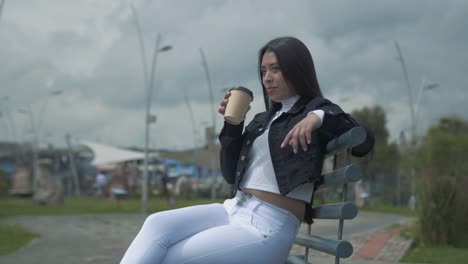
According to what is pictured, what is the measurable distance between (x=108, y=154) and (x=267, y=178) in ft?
240

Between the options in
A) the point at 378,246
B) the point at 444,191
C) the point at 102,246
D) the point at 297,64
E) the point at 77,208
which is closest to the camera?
the point at 297,64

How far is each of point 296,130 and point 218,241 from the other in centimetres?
45

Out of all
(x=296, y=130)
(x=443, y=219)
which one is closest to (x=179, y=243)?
(x=296, y=130)

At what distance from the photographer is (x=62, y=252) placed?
8500 millimetres

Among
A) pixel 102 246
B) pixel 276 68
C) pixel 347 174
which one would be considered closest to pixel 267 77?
pixel 276 68

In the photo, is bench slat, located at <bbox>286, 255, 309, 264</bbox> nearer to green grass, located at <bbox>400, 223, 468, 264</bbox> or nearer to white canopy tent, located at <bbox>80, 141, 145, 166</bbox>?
green grass, located at <bbox>400, 223, 468, 264</bbox>

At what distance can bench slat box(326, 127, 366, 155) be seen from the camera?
198 centimetres

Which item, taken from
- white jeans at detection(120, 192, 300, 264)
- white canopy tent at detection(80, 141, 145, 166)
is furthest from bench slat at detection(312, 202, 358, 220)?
white canopy tent at detection(80, 141, 145, 166)

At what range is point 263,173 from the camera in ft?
7.66

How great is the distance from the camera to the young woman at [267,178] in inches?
84.6

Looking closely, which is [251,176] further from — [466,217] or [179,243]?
[466,217]

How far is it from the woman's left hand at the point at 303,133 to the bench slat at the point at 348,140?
0.09 metres

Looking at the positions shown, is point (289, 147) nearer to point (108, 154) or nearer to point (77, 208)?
point (77, 208)

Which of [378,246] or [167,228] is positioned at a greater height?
[167,228]
